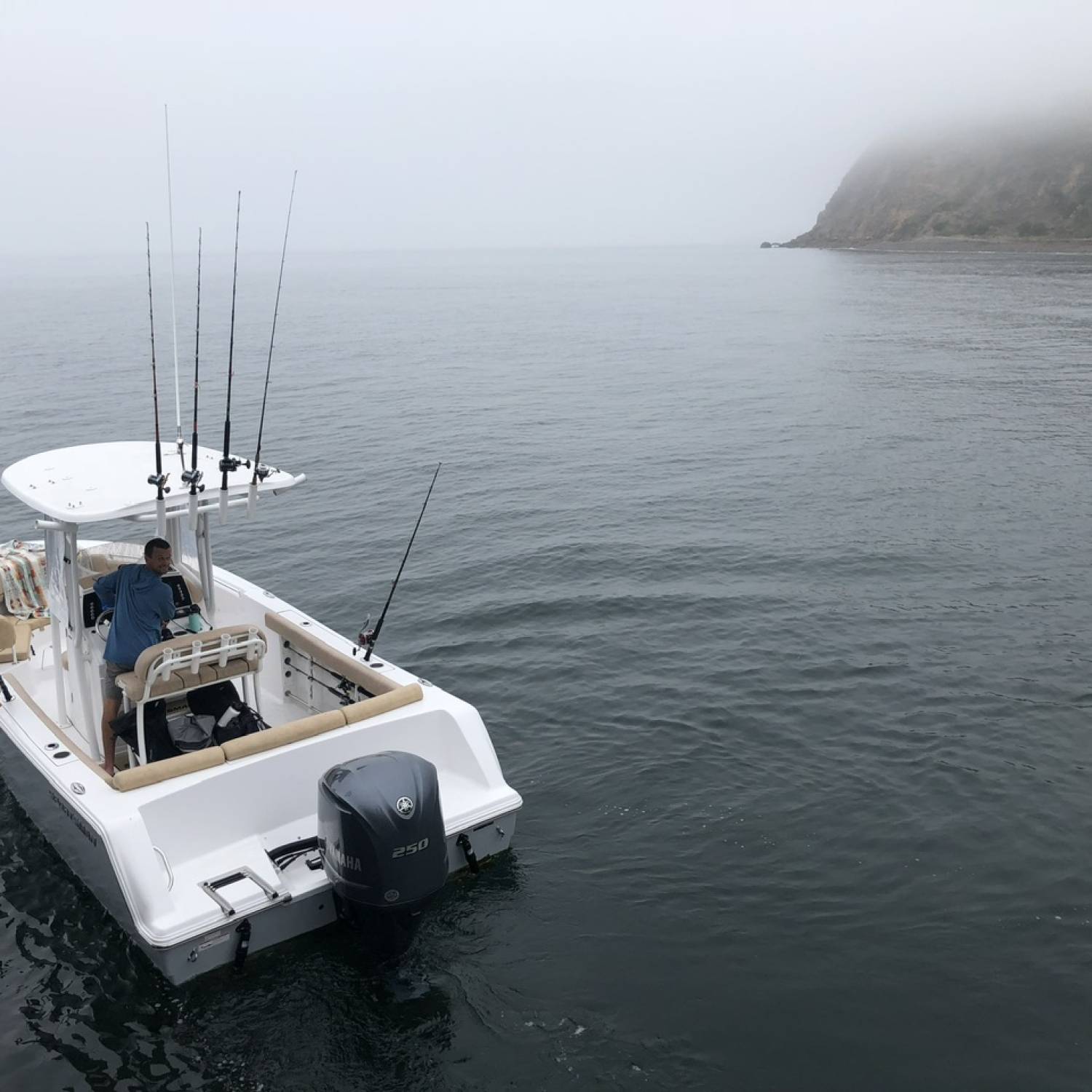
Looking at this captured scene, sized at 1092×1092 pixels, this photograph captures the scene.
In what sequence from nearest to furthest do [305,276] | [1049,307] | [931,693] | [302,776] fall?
[302,776]
[931,693]
[1049,307]
[305,276]

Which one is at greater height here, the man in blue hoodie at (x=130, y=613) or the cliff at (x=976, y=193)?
the cliff at (x=976, y=193)

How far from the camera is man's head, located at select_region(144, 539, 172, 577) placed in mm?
8305

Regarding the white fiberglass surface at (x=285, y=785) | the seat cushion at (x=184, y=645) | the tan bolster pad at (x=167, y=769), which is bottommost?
the white fiberglass surface at (x=285, y=785)

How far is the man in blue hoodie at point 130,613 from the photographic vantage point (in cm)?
827

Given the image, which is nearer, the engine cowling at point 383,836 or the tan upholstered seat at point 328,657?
the engine cowling at point 383,836

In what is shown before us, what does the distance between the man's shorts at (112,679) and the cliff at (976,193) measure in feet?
328

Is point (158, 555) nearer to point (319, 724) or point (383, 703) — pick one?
point (319, 724)

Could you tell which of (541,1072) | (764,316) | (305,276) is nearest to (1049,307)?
(764,316)

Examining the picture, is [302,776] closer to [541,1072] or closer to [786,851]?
[541,1072]

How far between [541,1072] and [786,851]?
321 centimetres

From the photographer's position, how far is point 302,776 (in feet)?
26.3

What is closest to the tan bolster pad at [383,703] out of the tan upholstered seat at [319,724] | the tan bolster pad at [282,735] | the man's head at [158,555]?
the tan upholstered seat at [319,724]

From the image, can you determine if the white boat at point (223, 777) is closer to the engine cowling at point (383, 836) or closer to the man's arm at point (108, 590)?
the engine cowling at point (383, 836)

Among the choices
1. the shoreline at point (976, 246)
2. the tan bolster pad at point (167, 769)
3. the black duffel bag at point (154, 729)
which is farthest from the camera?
the shoreline at point (976, 246)
